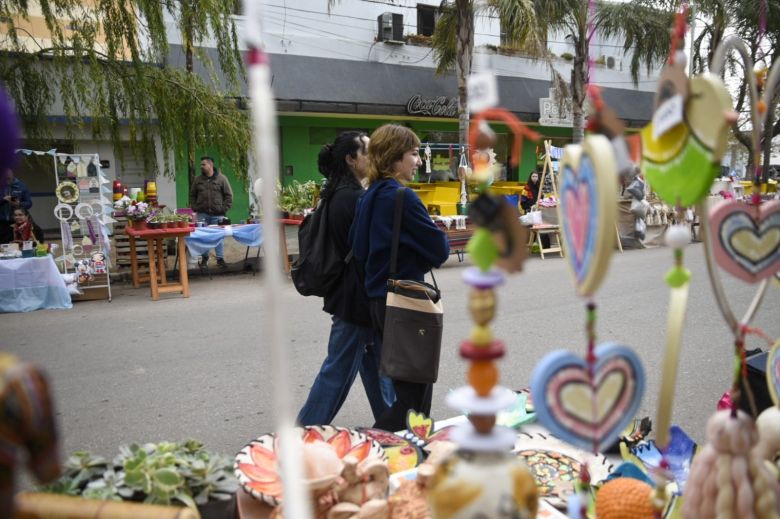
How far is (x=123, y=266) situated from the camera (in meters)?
7.75

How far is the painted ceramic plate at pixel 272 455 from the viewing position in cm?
118

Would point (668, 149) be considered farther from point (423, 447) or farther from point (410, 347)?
point (410, 347)

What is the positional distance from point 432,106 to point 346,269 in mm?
12135

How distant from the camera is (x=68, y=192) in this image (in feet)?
20.1

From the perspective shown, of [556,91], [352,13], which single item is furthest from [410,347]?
[352,13]

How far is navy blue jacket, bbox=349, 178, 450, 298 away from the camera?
2248 mm

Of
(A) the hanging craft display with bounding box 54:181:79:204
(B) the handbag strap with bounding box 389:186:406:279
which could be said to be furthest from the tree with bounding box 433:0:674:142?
(A) the hanging craft display with bounding box 54:181:79:204

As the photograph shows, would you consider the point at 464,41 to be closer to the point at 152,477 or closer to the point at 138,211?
the point at 138,211

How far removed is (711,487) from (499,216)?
45 centimetres

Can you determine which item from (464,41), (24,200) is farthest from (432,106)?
(24,200)

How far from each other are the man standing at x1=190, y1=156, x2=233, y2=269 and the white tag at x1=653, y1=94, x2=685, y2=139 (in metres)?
7.50

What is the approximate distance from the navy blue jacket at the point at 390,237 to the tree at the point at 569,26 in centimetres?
474

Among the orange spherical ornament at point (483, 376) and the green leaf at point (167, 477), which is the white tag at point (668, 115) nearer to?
the orange spherical ornament at point (483, 376)

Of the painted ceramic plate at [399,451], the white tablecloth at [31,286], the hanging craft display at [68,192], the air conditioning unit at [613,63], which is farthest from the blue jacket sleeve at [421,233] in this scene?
the air conditioning unit at [613,63]
